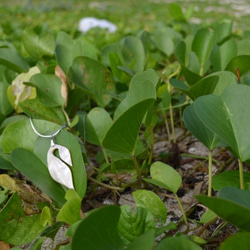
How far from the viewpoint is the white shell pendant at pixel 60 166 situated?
1.80ft

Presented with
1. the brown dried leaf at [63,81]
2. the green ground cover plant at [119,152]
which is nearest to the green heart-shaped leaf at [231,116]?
the green ground cover plant at [119,152]

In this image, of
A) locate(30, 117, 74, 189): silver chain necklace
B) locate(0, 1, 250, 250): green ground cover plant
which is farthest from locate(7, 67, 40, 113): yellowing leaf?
locate(30, 117, 74, 189): silver chain necklace

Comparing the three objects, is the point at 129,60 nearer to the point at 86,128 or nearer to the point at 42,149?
the point at 86,128

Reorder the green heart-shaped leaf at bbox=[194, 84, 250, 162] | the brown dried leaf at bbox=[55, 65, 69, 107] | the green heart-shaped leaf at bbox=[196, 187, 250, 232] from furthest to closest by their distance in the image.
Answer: the brown dried leaf at bbox=[55, 65, 69, 107], the green heart-shaped leaf at bbox=[194, 84, 250, 162], the green heart-shaped leaf at bbox=[196, 187, 250, 232]

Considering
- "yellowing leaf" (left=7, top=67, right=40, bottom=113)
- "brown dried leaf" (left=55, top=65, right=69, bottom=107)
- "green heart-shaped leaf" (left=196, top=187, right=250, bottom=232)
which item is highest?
"green heart-shaped leaf" (left=196, top=187, right=250, bottom=232)

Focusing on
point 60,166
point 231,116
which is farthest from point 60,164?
point 231,116

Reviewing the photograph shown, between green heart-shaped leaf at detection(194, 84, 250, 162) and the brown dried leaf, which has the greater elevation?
green heart-shaped leaf at detection(194, 84, 250, 162)

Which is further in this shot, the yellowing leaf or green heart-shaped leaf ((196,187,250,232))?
the yellowing leaf

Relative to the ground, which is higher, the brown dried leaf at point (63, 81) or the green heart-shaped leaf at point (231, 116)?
the green heart-shaped leaf at point (231, 116)

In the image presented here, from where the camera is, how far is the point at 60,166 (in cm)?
55

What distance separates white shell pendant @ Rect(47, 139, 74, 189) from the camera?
0.55 metres

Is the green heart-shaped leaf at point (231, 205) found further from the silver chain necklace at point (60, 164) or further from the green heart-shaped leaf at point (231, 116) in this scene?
the silver chain necklace at point (60, 164)

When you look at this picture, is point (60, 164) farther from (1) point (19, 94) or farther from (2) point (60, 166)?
(1) point (19, 94)

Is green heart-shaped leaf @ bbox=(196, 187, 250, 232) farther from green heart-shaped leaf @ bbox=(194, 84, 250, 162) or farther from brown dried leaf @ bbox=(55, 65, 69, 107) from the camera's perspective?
brown dried leaf @ bbox=(55, 65, 69, 107)
